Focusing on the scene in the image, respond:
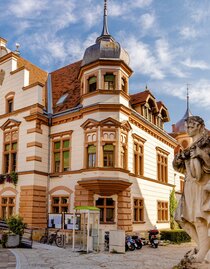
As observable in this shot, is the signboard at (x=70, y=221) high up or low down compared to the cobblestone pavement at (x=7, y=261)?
up

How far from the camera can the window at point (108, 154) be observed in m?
20.4

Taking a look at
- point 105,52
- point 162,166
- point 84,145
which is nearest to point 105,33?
point 105,52

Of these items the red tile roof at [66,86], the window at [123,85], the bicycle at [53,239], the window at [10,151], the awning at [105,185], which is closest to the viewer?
the bicycle at [53,239]

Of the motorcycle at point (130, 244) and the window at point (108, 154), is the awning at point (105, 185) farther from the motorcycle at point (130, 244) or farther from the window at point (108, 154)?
the motorcycle at point (130, 244)

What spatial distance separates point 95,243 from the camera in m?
16.7

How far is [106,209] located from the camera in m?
20.1

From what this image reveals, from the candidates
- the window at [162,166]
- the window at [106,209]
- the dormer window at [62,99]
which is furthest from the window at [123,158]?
the window at [162,166]

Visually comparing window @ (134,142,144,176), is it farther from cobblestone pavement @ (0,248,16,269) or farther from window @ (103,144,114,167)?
cobblestone pavement @ (0,248,16,269)

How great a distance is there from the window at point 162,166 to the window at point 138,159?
3.55 m

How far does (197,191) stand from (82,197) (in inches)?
607

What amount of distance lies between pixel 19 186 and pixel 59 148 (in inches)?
149

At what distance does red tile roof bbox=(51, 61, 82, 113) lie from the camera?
79.3 feet

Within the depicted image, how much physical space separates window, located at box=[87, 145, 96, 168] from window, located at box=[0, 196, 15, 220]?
20.9 feet

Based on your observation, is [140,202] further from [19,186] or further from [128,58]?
[128,58]
